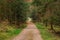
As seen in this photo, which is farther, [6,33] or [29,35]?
[6,33]

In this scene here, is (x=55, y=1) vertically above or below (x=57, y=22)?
above

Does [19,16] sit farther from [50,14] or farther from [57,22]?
[57,22]

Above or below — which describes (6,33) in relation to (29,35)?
above

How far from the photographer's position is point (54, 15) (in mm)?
26500

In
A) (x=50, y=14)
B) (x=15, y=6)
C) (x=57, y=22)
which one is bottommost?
(x=57, y=22)

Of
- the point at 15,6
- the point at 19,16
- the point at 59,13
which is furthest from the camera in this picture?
the point at 19,16

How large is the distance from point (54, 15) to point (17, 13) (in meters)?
17.9

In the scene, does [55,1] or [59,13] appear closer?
[59,13]

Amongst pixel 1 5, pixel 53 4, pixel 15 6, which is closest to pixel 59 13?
pixel 53 4

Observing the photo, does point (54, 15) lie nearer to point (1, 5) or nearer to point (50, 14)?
point (50, 14)

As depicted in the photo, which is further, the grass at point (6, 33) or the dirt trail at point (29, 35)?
the grass at point (6, 33)

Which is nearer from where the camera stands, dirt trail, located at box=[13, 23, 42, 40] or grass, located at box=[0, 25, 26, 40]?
dirt trail, located at box=[13, 23, 42, 40]

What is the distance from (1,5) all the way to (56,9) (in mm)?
6914

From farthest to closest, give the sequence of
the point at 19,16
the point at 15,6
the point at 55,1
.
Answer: the point at 19,16 → the point at 15,6 → the point at 55,1
